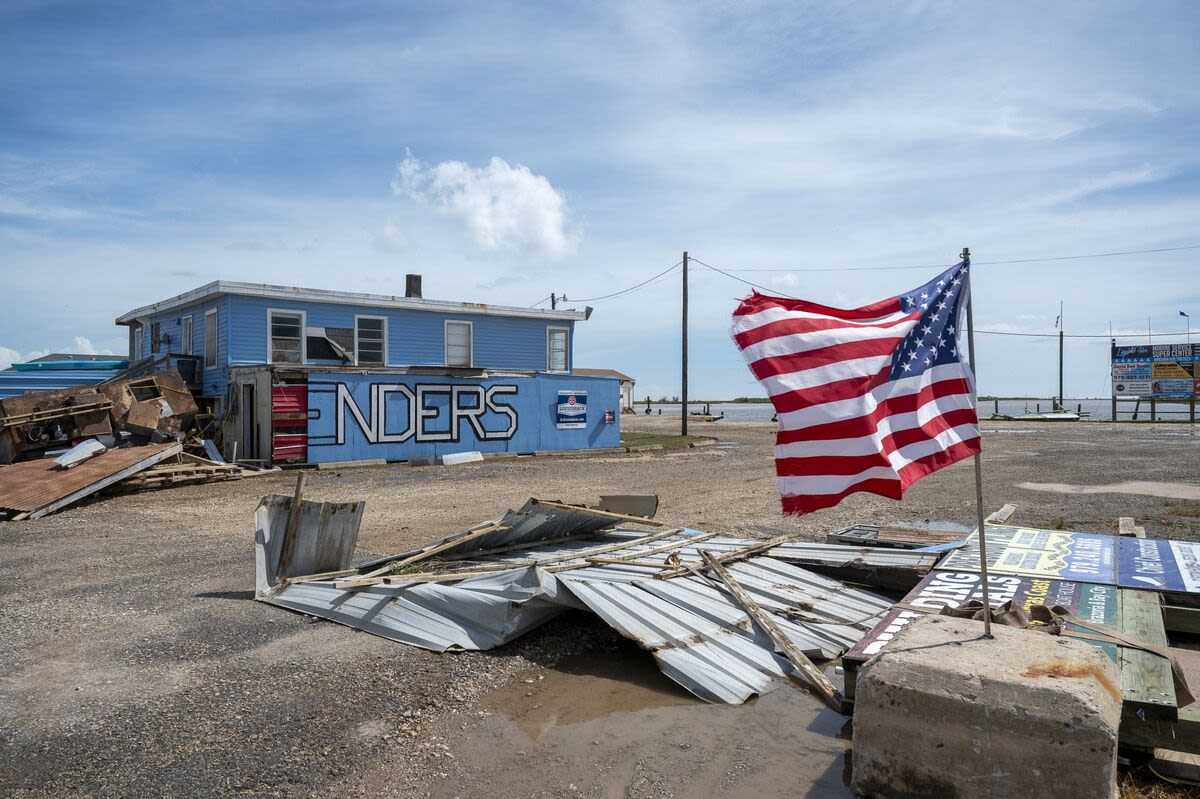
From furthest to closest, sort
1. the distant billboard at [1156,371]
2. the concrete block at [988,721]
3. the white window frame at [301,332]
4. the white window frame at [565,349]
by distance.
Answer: the distant billboard at [1156,371] < the white window frame at [565,349] < the white window frame at [301,332] < the concrete block at [988,721]

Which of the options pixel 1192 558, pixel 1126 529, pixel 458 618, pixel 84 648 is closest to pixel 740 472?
pixel 1126 529

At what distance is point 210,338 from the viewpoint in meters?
24.2

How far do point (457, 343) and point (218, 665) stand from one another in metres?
21.7

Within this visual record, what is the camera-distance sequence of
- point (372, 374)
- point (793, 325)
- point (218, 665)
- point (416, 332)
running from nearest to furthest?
point (793, 325) < point (218, 665) < point (372, 374) < point (416, 332)

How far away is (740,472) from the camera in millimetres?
20641

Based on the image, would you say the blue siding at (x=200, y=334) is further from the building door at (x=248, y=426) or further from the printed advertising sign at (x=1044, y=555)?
the printed advertising sign at (x=1044, y=555)

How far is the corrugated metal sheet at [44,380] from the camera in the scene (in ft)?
75.3

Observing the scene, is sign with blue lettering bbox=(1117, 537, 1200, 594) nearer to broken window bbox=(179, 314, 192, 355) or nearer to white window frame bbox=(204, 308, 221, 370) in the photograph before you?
white window frame bbox=(204, 308, 221, 370)

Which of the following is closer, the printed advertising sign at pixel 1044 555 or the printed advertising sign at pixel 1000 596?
the printed advertising sign at pixel 1000 596

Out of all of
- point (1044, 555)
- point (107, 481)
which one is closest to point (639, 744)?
point (1044, 555)

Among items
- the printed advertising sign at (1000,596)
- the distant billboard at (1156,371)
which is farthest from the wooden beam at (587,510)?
the distant billboard at (1156,371)

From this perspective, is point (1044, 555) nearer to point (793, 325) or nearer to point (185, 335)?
point (793, 325)

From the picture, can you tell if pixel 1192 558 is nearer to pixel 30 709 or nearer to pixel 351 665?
pixel 351 665

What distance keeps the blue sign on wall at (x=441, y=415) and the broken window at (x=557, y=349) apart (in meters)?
1.68
